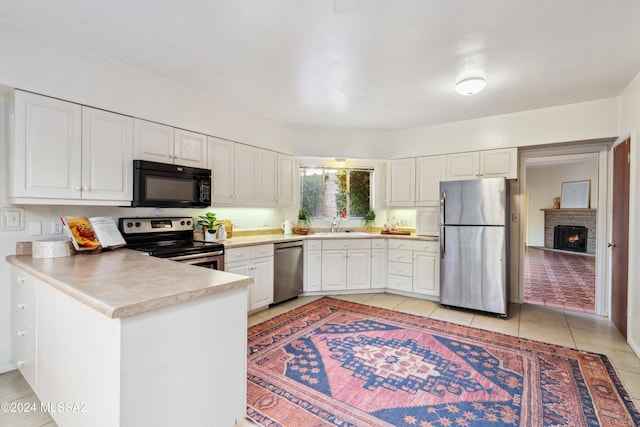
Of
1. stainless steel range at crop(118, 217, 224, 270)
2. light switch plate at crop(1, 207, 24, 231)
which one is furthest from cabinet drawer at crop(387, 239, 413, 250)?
light switch plate at crop(1, 207, 24, 231)

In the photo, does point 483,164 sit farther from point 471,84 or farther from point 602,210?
point 471,84

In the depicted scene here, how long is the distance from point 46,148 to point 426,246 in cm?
411

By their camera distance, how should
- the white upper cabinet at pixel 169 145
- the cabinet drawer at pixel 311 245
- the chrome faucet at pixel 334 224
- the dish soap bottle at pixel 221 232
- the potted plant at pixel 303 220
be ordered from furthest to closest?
the chrome faucet at pixel 334 224 → the potted plant at pixel 303 220 → the cabinet drawer at pixel 311 245 → the dish soap bottle at pixel 221 232 → the white upper cabinet at pixel 169 145

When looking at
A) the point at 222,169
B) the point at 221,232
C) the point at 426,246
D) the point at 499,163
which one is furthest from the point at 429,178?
the point at 221,232

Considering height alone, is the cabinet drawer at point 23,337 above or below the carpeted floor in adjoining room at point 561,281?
above

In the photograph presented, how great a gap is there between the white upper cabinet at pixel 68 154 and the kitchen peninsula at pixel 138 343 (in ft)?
2.33

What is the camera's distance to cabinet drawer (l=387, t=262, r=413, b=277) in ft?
14.2

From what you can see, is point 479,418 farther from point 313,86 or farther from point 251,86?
point 251,86

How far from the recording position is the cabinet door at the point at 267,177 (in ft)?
13.3

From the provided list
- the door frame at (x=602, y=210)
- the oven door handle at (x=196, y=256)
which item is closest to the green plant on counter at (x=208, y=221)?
the oven door handle at (x=196, y=256)

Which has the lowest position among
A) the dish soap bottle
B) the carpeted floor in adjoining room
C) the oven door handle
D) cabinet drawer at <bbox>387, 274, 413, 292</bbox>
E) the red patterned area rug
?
the red patterned area rug

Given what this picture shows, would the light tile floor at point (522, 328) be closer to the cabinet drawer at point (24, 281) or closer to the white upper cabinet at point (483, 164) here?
the cabinet drawer at point (24, 281)

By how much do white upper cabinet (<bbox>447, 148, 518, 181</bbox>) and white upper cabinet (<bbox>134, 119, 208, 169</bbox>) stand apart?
10.6ft

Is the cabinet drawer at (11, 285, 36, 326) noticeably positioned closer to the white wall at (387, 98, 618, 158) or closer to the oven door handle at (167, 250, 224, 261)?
the oven door handle at (167, 250, 224, 261)
